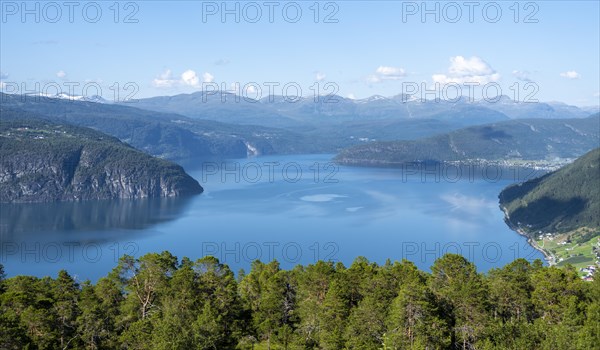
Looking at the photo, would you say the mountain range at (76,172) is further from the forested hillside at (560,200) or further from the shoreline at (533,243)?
the forested hillside at (560,200)

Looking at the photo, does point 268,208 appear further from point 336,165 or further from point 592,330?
point 336,165

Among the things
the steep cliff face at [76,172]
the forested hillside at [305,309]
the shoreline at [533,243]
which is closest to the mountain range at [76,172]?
the steep cliff face at [76,172]

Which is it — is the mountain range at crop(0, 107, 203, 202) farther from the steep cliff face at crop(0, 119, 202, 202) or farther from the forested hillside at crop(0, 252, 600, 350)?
the forested hillside at crop(0, 252, 600, 350)

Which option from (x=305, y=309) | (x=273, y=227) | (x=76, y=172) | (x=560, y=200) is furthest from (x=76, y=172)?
(x=305, y=309)

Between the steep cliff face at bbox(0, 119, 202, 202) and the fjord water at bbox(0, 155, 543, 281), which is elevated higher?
the steep cliff face at bbox(0, 119, 202, 202)

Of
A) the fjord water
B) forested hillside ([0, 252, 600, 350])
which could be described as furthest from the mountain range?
forested hillside ([0, 252, 600, 350])

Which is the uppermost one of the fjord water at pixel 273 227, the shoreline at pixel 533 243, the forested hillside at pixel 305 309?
the forested hillside at pixel 305 309
